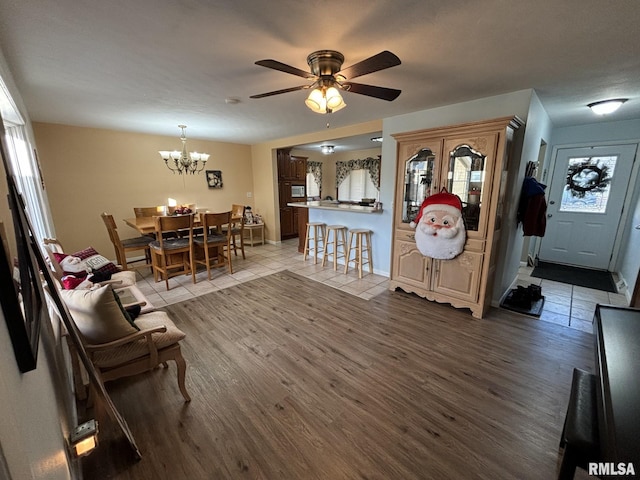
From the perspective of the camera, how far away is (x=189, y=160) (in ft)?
15.3

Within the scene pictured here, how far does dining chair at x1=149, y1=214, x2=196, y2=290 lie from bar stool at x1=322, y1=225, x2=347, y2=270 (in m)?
2.16

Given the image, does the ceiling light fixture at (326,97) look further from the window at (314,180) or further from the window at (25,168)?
the window at (314,180)

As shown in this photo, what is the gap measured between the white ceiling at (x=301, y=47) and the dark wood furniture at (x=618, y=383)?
170cm

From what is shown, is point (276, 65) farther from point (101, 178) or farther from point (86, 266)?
point (101, 178)

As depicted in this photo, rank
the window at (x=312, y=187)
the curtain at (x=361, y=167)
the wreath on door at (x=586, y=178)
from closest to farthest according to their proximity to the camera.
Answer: the wreath on door at (x=586, y=178) → the curtain at (x=361, y=167) → the window at (x=312, y=187)

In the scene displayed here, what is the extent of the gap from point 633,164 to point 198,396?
639 centimetres

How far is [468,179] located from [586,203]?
10.4ft

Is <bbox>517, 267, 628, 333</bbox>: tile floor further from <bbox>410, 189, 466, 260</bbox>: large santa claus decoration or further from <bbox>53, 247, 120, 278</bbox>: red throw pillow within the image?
<bbox>53, 247, 120, 278</bbox>: red throw pillow

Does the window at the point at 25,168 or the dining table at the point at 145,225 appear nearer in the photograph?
the window at the point at 25,168

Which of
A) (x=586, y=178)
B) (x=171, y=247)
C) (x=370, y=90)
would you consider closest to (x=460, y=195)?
(x=370, y=90)

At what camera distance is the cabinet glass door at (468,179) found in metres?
2.84

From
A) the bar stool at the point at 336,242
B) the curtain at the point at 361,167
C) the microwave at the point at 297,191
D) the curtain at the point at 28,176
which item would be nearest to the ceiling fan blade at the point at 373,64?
the bar stool at the point at 336,242

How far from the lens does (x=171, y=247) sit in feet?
12.9

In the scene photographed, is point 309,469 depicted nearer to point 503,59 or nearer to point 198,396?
point 198,396
